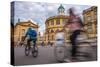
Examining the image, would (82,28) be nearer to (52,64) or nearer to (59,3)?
(59,3)

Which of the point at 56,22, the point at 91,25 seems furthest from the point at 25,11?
the point at 91,25

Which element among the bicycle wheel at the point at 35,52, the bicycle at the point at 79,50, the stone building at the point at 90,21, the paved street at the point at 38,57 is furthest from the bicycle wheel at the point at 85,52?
the bicycle wheel at the point at 35,52

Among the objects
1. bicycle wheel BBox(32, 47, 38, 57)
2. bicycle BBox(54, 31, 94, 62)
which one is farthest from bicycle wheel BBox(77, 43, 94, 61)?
bicycle wheel BBox(32, 47, 38, 57)

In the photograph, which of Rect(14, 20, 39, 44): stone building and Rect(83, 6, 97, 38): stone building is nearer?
Rect(14, 20, 39, 44): stone building

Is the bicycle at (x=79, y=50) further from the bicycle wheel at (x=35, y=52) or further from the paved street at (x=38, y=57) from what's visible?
the bicycle wheel at (x=35, y=52)

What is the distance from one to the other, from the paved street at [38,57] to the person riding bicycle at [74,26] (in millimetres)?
302

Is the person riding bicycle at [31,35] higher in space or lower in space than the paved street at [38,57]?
higher

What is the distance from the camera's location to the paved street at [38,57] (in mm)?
2240

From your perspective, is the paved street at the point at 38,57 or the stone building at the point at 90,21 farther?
the stone building at the point at 90,21

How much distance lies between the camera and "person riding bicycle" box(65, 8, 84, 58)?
2.51 metres

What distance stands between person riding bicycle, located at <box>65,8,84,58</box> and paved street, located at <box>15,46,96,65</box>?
11.9 inches

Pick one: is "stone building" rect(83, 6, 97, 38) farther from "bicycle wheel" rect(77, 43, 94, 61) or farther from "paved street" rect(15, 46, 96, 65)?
"paved street" rect(15, 46, 96, 65)

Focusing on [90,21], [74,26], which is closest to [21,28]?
[74,26]

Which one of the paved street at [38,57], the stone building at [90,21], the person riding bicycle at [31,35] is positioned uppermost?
the stone building at [90,21]
